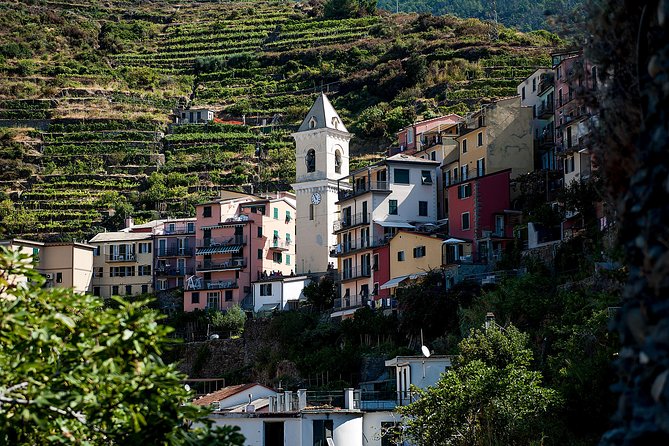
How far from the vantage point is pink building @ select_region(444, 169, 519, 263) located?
221 feet

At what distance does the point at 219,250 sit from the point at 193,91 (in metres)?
62.6

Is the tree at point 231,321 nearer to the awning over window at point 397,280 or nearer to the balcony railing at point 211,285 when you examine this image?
the balcony railing at point 211,285

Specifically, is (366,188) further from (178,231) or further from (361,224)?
(178,231)

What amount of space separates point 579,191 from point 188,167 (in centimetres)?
7038

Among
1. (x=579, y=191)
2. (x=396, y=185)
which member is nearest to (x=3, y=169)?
(x=396, y=185)

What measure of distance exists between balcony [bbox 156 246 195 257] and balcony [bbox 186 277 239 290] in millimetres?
7185

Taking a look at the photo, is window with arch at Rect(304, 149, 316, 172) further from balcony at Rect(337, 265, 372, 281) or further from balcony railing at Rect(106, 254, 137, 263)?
balcony railing at Rect(106, 254, 137, 263)

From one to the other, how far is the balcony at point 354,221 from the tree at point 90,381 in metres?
62.9

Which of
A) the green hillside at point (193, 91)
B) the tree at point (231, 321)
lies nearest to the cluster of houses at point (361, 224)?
the tree at point (231, 321)

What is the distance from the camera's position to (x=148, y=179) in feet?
401

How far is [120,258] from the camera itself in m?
101

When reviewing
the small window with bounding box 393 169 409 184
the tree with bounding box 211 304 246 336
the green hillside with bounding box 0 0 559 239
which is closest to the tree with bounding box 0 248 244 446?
the small window with bounding box 393 169 409 184

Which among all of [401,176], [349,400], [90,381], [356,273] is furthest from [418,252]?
[90,381]

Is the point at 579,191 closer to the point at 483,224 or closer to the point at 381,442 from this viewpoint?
the point at 483,224
